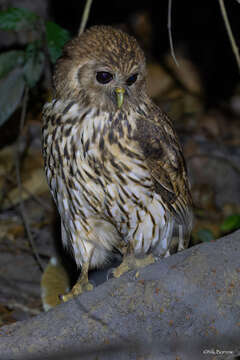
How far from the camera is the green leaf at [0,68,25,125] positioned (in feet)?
12.2

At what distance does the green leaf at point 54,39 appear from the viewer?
136 inches

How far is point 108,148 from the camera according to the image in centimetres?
271

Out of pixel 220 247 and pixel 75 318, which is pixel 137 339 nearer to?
A: pixel 75 318

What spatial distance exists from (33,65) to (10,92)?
→ 25 cm

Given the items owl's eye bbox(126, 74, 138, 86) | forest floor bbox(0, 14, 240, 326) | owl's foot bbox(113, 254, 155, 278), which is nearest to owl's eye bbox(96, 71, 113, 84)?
owl's eye bbox(126, 74, 138, 86)

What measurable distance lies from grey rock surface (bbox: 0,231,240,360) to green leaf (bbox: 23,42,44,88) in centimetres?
181

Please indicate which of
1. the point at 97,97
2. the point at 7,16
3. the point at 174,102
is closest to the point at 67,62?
the point at 97,97

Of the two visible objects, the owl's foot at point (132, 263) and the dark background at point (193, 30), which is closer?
the owl's foot at point (132, 263)

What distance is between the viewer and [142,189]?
2838 millimetres

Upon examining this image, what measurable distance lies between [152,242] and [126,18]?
4.36m

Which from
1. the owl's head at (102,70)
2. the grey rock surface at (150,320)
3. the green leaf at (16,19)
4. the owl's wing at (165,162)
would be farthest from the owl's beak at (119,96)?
the green leaf at (16,19)

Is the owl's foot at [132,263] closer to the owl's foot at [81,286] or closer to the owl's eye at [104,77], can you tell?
the owl's foot at [81,286]

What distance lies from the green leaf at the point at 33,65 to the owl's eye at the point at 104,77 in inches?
45.9

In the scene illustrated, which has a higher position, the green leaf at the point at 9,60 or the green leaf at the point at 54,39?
the green leaf at the point at 54,39
